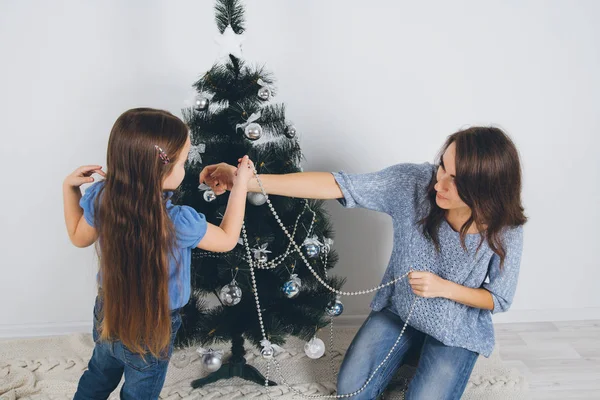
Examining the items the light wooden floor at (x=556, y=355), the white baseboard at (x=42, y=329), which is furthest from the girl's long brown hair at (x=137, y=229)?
the light wooden floor at (x=556, y=355)

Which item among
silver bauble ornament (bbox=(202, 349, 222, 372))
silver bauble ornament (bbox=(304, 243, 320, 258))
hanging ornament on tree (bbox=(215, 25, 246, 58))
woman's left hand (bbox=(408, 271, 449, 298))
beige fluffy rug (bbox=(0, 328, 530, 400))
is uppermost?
hanging ornament on tree (bbox=(215, 25, 246, 58))

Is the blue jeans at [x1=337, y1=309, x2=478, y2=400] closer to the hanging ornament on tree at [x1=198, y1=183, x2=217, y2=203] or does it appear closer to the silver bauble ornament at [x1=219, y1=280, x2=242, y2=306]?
the silver bauble ornament at [x1=219, y1=280, x2=242, y2=306]

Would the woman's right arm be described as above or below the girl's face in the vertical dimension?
below

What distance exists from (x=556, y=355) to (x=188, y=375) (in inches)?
49.8

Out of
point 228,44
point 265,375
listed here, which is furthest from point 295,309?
point 228,44

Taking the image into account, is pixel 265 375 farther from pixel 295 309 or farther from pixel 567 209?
pixel 567 209

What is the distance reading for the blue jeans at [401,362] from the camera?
1.44 metres

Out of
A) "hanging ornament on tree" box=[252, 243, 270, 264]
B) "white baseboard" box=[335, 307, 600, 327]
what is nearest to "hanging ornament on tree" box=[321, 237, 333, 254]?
"hanging ornament on tree" box=[252, 243, 270, 264]

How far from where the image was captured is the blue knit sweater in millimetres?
1420

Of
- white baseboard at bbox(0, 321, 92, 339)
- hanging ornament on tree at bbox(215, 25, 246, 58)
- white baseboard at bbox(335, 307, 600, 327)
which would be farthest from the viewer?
white baseboard at bbox(335, 307, 600, 327)

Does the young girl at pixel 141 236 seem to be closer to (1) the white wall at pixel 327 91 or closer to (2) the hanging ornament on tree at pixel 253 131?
(2) the hanging ornament on tree at pixel 253 131

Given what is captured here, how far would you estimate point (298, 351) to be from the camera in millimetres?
1843

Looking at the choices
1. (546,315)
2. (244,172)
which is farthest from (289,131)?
(546,315)

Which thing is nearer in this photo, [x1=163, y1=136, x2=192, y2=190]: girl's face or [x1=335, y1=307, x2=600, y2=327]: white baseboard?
[x1=163, y1=136, x2=192, y2=190]: girl's face
